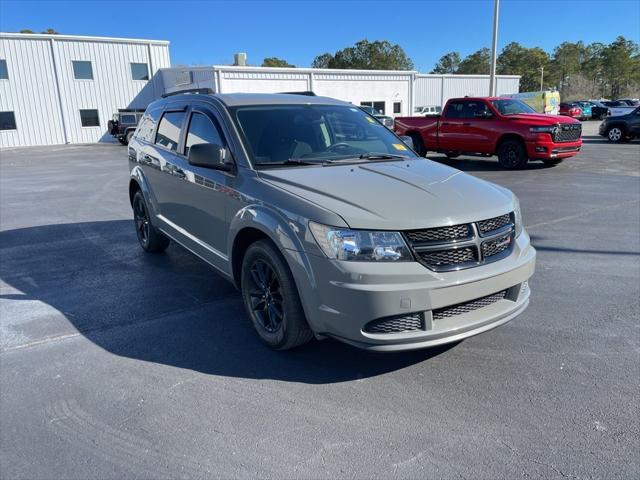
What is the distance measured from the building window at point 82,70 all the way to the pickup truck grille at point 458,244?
116 ft

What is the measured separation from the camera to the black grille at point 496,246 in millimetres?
3108

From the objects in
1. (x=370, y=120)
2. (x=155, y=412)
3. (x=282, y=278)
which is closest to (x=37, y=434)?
(x=155, y=412)

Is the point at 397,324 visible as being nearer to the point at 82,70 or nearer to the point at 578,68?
the point at 82,70

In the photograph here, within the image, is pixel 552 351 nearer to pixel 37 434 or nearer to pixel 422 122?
pixel 37 434

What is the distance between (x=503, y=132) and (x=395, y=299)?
39.6 ft

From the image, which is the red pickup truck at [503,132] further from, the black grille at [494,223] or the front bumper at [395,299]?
the front bumper at [395,299]

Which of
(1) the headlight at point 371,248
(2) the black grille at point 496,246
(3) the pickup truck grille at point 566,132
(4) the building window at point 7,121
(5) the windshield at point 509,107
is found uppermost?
(4) the building window at point 7,121

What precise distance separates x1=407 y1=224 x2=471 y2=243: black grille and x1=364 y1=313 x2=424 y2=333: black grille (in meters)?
0.45

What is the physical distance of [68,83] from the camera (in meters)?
32.0

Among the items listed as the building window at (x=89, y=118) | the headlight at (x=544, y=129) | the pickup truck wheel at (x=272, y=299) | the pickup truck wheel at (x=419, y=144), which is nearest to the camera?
the pickup truck wheel at (x=272, y=299)

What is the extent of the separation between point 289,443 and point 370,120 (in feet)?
10.8

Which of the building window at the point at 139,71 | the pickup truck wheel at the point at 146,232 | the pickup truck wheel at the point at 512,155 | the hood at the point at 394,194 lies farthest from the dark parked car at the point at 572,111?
the hood at the point at 394,194

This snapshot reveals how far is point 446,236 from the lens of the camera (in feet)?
9.64

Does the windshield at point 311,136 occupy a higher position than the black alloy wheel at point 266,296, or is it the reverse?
the windshield at point 311,136
